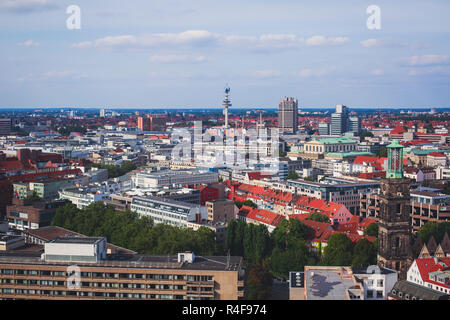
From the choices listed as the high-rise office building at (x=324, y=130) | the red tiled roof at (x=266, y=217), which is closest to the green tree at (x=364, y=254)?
the red tiled roof at (x=266, y=217)

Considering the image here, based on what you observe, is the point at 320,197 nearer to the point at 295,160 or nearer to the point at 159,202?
the point at 159,202

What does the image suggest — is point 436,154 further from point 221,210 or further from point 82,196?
point 82,196

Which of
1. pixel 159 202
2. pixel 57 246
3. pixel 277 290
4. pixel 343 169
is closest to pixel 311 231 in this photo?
pixel 277 290

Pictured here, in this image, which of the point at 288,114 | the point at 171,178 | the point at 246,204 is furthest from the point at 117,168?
the point at 288,114

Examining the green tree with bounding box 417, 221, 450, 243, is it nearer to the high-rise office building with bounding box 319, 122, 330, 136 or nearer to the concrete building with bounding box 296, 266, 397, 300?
the concrete building with bounding box 296, 266, 397, 300

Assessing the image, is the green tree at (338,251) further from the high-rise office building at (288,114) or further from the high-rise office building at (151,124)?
the high-rise office building at (151,124)

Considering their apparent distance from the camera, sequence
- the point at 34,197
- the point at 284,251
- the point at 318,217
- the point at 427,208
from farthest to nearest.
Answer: the point at 34,197 < the point at 427,208 < the point at 318,217 < the point at 284,251
